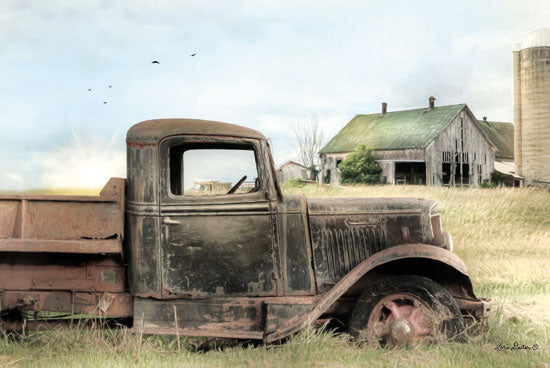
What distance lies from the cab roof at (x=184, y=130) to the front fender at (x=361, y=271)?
1.47m

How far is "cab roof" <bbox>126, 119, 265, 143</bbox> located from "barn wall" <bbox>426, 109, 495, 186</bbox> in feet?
86.0

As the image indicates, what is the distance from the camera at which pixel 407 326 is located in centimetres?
447

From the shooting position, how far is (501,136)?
1842 inches

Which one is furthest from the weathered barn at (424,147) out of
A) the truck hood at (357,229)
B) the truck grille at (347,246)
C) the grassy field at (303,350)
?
the truck grille at (347,246)

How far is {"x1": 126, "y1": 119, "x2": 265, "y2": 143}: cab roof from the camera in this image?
462 centimetres

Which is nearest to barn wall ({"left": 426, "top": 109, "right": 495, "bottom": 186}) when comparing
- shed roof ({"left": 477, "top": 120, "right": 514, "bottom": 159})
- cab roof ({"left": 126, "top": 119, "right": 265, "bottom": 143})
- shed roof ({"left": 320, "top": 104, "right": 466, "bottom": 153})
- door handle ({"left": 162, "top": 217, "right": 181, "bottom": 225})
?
shed roof ({"left": 320, "top": 104, "right": 466, "bottom": 153})

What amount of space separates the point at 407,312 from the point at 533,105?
30.4 meters

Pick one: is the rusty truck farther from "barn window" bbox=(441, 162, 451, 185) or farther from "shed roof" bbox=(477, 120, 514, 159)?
"shed roof" bbox=(477, 120, 514, 159)

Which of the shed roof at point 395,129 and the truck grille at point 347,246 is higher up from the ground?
the shed roof at point 395,129

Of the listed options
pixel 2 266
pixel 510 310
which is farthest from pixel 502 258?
pixel 2 266

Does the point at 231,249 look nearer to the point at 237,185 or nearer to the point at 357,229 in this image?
the point at 237,185

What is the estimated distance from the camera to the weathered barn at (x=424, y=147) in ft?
97.5

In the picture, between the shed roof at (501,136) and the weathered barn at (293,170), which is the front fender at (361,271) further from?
the shed roof at (501,136)

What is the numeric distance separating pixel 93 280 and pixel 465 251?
23.7 ft
